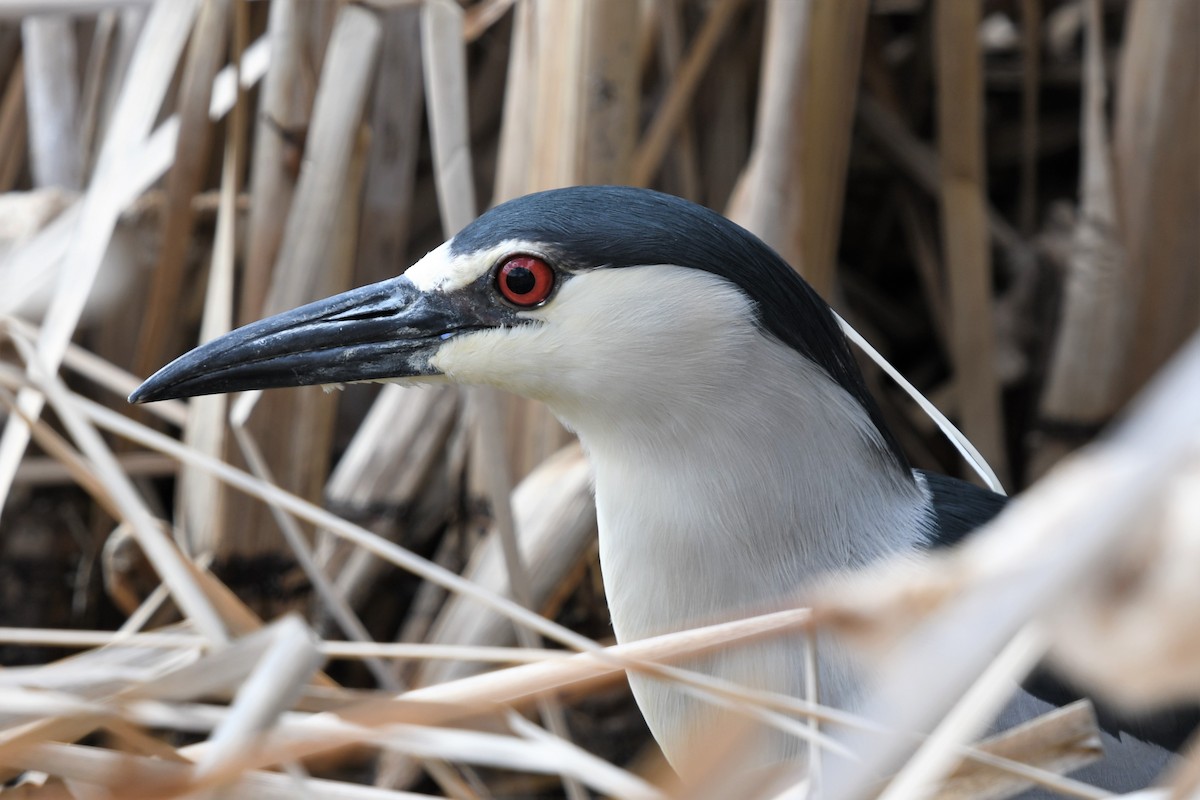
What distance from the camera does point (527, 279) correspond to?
125 centimetres

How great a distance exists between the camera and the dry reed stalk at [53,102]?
6.73 feet

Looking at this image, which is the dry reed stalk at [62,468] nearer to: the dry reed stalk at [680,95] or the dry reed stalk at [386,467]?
Answer: the dry reed stalk at [386,467]

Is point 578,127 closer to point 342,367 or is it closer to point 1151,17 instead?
point 342,367

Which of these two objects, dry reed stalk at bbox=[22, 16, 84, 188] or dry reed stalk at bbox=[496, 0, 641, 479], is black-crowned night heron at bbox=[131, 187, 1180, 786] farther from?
dry reed stalk at bbox=[22, 16, 84, 188]

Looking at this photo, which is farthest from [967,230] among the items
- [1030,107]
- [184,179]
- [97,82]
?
[97,82]

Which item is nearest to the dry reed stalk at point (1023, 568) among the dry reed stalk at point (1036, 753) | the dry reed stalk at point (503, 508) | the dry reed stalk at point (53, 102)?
the dry reed stalk at point (1036, 753)

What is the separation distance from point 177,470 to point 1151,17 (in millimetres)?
1649

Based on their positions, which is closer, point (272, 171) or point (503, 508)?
point (503, 508)

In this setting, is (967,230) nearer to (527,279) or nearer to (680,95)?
(680,95)

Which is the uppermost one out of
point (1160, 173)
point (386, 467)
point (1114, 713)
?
point (1160, 173)

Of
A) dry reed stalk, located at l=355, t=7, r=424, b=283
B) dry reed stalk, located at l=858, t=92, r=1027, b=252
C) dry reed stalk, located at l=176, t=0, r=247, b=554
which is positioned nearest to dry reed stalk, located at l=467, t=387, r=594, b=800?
dry reed stalk, located at l=176, t=0, r=247, b=554

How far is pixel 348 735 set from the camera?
2.02 feet

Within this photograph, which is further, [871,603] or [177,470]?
[177,470]

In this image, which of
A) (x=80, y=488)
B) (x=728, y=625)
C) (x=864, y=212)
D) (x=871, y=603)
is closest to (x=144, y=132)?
(x=80, y=488)
